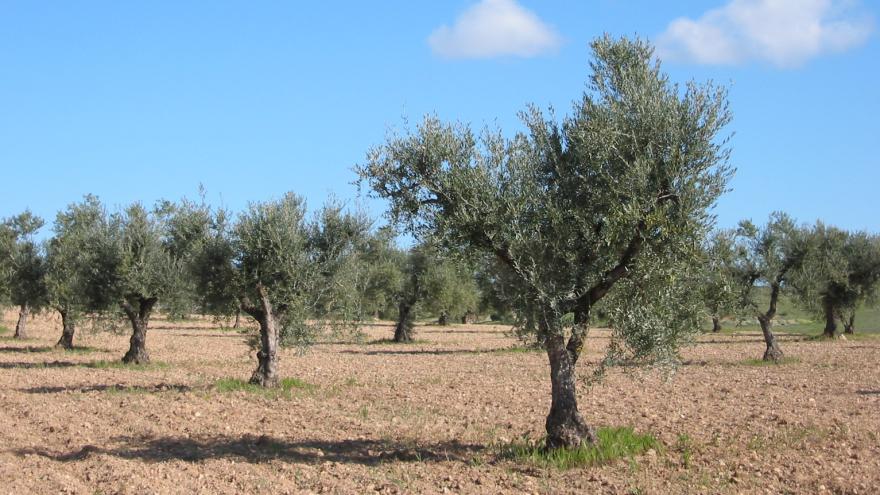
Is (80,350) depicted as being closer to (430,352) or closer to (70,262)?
(70,262)

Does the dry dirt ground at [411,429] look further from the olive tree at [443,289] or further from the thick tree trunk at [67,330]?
the olive tree at [443,289]

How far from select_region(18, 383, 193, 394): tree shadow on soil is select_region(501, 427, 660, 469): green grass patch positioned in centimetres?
1277

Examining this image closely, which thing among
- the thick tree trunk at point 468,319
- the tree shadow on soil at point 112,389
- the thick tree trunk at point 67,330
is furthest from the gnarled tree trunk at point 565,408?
the thick tree trunk at point 468,319

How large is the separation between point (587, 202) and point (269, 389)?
1338 centimetres

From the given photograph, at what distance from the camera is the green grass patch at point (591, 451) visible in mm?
13609

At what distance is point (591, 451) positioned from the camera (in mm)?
13758

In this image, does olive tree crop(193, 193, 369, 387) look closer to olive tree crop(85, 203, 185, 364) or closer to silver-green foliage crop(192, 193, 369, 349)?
silver-green foliage crop(192, 193, 369, 349)

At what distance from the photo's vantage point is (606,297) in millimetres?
14602

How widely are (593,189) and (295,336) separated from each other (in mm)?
14385

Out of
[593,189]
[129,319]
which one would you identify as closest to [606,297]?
[593,189]

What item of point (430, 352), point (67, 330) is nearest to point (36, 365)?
point (67, 330)

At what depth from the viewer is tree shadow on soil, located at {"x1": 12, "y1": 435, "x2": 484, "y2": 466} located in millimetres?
14680

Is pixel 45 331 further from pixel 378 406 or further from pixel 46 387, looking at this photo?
pixel 378 406

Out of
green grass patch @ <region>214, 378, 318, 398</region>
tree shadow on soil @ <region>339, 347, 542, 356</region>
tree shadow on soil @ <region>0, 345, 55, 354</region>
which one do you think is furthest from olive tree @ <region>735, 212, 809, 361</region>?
tree shadow on soil @ <region>0, 345, 55, 354</region>
